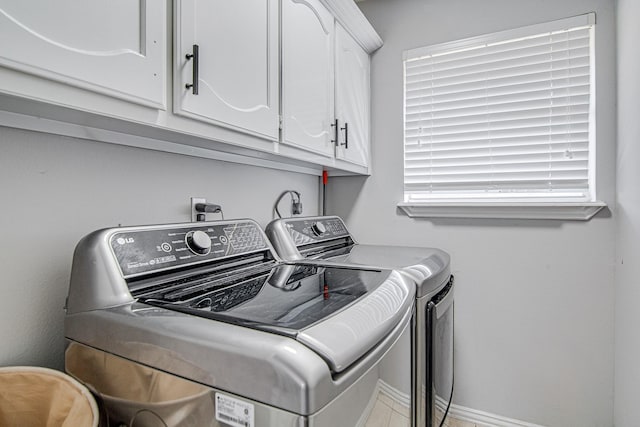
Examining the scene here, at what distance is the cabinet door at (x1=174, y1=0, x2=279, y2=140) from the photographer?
858 millimetres

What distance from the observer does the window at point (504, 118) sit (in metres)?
1.70

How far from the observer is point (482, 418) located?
1.87 meters

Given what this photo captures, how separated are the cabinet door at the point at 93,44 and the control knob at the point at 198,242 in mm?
376

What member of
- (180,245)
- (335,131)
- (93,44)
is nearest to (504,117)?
(335,131)

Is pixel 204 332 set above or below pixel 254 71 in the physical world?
below

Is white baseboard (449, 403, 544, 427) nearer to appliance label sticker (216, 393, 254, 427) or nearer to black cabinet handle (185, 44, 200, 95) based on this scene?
appliance label sticker (216, 393, 254, 427)

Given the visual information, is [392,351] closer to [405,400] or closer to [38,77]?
[405,400]

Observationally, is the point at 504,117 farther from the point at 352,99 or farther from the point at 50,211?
the point at 50,211

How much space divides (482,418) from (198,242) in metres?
1.79

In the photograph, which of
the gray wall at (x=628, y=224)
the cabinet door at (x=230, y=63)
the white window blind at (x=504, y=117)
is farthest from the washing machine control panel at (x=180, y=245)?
the gray wall at (x=628, y=224)

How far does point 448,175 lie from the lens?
1.98 meters

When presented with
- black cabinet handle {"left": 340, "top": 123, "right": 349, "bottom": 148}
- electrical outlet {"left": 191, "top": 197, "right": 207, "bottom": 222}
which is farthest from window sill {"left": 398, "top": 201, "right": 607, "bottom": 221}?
electrical outlet {"left": 191, "top": 197, "right": 207, "bottom": 222}

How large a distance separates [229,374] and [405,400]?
594 millimetres

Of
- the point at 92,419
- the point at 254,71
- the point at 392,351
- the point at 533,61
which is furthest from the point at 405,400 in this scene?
the point at 533,61
